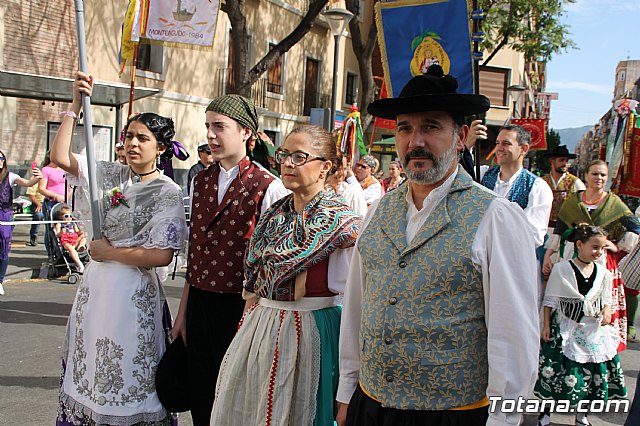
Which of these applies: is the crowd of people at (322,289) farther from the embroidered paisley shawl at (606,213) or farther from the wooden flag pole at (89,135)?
the embroidered paisley shawl at (606,213)

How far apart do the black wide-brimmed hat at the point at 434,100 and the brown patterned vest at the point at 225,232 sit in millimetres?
1235

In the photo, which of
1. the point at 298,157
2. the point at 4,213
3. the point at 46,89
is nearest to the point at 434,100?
the point at 298,157

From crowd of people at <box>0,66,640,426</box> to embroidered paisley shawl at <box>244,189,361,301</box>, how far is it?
0.01 m

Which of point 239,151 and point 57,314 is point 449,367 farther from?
point 57,314

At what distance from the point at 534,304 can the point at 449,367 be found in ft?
1.16

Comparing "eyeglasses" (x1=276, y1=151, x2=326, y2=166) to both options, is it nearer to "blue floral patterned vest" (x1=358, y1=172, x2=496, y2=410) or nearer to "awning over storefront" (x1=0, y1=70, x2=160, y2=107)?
"blue floral patterned vest" (x1=358, y1=172, x2=496, y2=410)

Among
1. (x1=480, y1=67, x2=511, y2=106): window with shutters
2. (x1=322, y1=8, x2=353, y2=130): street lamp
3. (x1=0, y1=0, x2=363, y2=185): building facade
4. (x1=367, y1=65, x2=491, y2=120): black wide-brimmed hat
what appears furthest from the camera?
(x1=480, y1=67, x2=511, y2=106): window with shutters

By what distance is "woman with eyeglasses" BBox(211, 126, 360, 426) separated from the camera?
298cm

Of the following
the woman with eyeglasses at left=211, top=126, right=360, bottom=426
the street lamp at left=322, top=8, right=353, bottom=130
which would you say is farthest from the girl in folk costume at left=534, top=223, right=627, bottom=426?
the street lamp at left=322, top=8, right=353, bottom=130

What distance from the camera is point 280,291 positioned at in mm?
3025

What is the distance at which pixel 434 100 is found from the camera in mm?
2254

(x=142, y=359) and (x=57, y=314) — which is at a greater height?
(x=142, y=359)

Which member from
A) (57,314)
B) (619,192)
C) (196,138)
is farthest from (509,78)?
(57,314)

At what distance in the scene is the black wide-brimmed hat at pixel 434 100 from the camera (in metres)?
2.25
